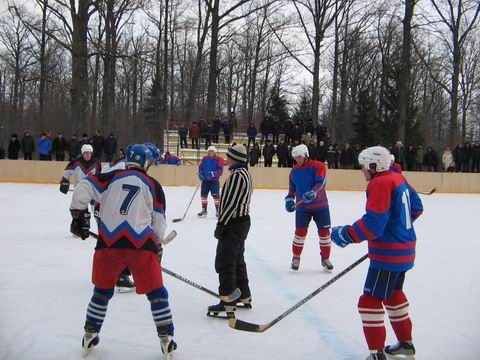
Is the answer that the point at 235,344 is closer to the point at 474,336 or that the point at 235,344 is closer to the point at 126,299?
the point at 126,299

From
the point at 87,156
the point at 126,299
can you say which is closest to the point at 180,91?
the point at 87,156

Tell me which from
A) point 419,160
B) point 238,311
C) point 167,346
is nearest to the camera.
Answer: point 167,346

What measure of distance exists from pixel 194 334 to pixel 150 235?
1.11 m

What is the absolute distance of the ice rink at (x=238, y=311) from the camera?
3.85m

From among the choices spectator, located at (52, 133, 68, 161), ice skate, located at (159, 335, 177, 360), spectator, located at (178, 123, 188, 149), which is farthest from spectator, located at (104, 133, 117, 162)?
ice skate, located at (159, 335, 177, 360)

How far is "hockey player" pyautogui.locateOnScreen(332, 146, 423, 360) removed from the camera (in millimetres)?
3334

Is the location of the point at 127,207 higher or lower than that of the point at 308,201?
higher

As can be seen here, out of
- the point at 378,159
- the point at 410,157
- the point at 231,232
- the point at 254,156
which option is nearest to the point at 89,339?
the point at 231,232

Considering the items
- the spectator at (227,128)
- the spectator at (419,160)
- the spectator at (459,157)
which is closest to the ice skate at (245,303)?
the spectator at (419,160)

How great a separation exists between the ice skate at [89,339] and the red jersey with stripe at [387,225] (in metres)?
1.87

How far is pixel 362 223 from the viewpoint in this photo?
131 inches

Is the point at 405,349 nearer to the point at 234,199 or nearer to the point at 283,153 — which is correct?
the point at 234,199

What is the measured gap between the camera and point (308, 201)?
607cm

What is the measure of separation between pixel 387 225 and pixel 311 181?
278 cm
